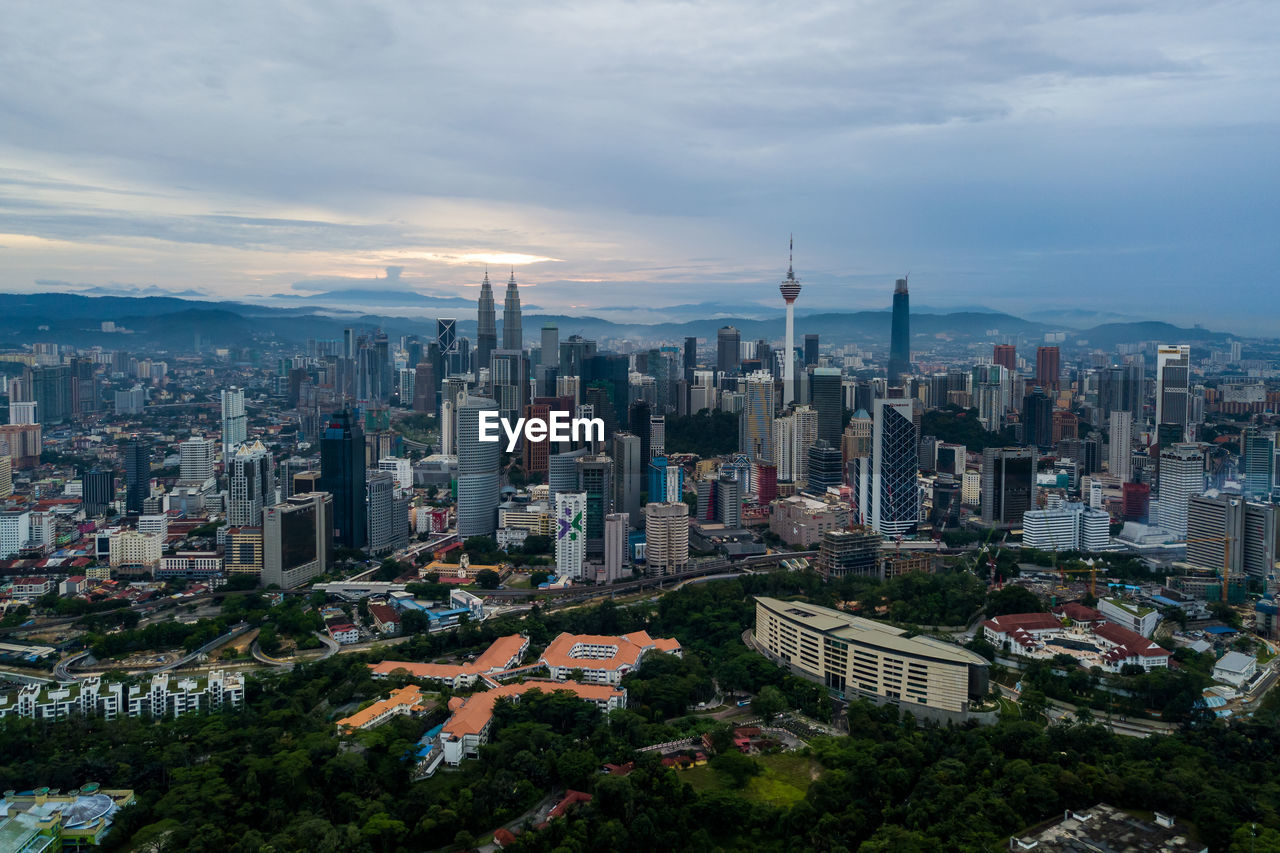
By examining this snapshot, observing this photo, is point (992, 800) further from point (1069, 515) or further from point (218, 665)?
point (1069, 515)

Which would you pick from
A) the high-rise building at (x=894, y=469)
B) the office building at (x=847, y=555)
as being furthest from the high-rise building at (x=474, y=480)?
the high-rise building at (x=894, y=469)

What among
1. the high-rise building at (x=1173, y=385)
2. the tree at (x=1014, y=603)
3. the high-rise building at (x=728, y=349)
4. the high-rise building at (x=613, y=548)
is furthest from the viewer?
the high-rise building at (x=728, y=349)

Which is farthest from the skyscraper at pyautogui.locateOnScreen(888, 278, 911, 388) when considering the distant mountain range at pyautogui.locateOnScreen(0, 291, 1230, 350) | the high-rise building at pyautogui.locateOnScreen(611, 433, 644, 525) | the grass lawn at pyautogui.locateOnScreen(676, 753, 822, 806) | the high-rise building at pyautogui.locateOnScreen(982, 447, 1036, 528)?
the grass lawn at pyautogui.locateOnScreen(676, 753, 822, 806)

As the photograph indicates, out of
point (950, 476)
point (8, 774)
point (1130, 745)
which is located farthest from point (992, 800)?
point (950, 476)

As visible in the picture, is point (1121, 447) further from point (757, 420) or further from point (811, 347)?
point (811, 347)

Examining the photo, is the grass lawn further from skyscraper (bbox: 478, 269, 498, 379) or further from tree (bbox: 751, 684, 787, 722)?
skyscraper (bbox: 478, 269, 498, 379)

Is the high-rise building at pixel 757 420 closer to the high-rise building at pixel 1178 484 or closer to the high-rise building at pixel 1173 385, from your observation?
the high-rise building at pixel 1178 484
